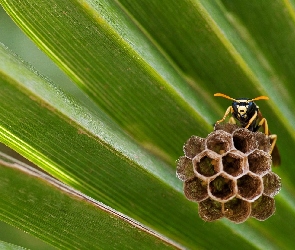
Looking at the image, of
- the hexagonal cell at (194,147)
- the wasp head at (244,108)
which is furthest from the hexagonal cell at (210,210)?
the wasp head at (244,108)

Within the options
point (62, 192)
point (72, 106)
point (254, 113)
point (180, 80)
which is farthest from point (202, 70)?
point (62, 192)

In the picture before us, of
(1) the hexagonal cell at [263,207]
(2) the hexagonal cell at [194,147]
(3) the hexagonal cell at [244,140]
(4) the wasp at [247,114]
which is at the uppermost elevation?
(4) the wasp at [247,114]

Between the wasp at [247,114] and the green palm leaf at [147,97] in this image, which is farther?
the wasp at [247,114]

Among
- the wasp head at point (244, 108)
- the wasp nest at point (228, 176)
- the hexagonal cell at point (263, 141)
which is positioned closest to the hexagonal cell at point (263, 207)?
the wasp nest at point (228, 176)

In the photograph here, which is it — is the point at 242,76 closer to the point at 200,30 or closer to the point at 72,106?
the point at 200,30

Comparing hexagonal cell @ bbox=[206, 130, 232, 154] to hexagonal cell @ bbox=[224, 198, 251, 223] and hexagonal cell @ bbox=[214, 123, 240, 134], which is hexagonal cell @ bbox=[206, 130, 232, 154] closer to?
hexagonal cell @ bbox=[214, 123, 240, 134]

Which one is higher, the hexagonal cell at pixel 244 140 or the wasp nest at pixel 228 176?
the hexagonal cell at pixel 244 140

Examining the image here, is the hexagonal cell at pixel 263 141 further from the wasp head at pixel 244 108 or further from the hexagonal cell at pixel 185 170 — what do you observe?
the hexagonal cell at pixel 185 170
